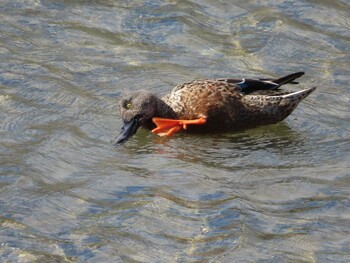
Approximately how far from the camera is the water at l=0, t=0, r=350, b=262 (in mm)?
7160

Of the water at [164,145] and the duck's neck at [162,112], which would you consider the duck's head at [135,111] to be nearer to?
the duck's neck at [162,112]

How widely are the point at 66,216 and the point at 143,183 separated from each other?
87cm

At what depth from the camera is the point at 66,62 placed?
10852mm

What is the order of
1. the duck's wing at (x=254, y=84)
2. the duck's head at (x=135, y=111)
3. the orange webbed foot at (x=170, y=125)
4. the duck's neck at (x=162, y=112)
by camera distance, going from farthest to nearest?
the duck's wing at (x=254, y=84) → the duck's neck at (x=162, y=112) → the orange webbed foot at (x=170, y=125) → the duck's head at (x=135, y=111)

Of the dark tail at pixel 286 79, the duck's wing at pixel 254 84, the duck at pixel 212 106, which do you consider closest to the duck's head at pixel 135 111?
the duck at pixel 212 106

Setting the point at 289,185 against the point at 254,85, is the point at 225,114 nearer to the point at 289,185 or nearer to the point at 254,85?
the point at 254,85

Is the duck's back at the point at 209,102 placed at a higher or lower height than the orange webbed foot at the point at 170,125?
higher

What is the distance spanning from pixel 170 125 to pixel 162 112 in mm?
203

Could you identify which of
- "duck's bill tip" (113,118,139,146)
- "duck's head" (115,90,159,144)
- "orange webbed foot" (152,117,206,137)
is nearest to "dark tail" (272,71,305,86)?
"orange webbed foot" (152,117,206,137)

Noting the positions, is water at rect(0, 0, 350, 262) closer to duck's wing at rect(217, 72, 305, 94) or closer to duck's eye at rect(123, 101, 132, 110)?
duck's eye at rect(123, 101, 132, 110)

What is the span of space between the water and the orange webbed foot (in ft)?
0.35

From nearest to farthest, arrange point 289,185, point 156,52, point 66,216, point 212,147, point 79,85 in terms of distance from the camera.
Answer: point 66,216 < point 289,185 < point 212,147 < point 79,85 < point 156,52

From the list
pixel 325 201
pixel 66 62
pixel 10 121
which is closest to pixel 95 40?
pixel 66 62

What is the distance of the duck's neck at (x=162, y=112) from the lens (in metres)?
9.45
